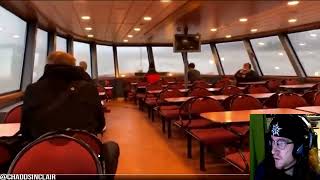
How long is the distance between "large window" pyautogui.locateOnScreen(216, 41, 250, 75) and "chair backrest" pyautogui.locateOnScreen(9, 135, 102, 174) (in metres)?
8.05

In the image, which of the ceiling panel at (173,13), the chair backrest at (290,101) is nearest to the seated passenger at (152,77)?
the ceiling panel at (173,13)

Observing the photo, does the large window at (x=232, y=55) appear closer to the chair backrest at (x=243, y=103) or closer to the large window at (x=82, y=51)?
the large window at (x=82, y=51)

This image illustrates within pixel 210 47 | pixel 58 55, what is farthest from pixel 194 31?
pixel 58 55

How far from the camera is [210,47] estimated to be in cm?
1119

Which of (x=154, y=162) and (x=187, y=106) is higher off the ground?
(x=187, y=106)

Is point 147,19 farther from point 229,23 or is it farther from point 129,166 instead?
point 129,166

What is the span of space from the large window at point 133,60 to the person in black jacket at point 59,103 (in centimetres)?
1050

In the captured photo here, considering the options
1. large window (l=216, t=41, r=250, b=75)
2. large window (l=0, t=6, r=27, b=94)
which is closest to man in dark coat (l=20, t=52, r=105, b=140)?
large window (l=0, t=6, r=27, b=94)

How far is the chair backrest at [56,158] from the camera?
1.41 metres

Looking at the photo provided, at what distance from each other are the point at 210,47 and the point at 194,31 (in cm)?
331

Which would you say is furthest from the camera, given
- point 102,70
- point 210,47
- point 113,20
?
point 102,70

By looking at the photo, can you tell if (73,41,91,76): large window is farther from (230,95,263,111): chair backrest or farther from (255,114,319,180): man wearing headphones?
(255,114,319,180): man wearing headphones

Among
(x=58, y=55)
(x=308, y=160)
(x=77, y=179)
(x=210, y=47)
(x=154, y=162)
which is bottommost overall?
(x=154, y=162)

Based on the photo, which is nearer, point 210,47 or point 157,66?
point 210,47
